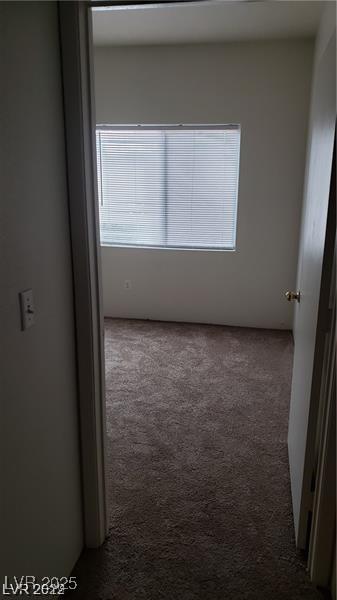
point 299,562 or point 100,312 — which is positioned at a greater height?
point 100,312

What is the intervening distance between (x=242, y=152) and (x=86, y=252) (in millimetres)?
3088

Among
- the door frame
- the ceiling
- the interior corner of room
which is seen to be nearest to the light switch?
the interior corner of room

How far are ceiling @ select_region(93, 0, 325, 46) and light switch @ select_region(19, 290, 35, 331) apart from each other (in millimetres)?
2625

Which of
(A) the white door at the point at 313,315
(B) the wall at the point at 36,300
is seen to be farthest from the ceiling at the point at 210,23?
(B) the wall at the point at 36,300

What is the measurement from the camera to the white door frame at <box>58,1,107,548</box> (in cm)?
134

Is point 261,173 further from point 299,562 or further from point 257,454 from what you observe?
point 299,562

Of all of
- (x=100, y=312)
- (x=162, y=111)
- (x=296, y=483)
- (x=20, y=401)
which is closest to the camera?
(x=20, y=401)

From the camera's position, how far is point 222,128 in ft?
13.5

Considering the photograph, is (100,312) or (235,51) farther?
(235,51)

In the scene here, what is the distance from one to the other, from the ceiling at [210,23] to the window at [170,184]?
77 centimetres

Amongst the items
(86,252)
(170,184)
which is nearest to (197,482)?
(86,252)

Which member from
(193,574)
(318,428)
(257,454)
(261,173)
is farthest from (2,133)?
(261,173)

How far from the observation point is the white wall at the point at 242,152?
154 inches

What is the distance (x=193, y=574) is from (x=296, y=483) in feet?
1.95
